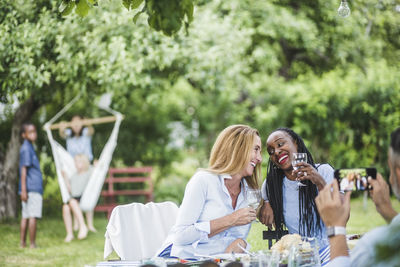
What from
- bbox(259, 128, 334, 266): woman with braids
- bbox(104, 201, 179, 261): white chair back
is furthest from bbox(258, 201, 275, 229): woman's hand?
bbox(104, 201, 179, 261): white chair back

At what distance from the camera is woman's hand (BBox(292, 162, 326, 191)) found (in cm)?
252

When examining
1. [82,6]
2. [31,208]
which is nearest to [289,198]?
[82,6]

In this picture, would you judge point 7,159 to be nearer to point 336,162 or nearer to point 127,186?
point 127,186

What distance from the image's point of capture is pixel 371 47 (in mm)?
10406

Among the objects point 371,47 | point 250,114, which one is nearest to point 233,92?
point 250,114

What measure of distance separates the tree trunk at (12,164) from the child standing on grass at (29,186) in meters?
1.61

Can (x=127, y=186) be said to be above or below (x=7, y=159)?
below

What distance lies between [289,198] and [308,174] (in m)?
0.28

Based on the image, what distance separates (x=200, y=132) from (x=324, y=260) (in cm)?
725

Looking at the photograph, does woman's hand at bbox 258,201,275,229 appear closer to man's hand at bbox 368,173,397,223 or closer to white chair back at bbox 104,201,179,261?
white chair back at bbox 104,201,179,261

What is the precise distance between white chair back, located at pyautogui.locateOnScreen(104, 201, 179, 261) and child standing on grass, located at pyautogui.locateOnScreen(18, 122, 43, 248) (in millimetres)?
3322

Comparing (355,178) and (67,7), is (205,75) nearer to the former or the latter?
(67,7)

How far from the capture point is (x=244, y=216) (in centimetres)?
250

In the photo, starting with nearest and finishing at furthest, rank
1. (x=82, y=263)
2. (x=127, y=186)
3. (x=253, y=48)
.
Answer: (x=82, y=263) → (x=127, y=186) → (x=253, y=48)
